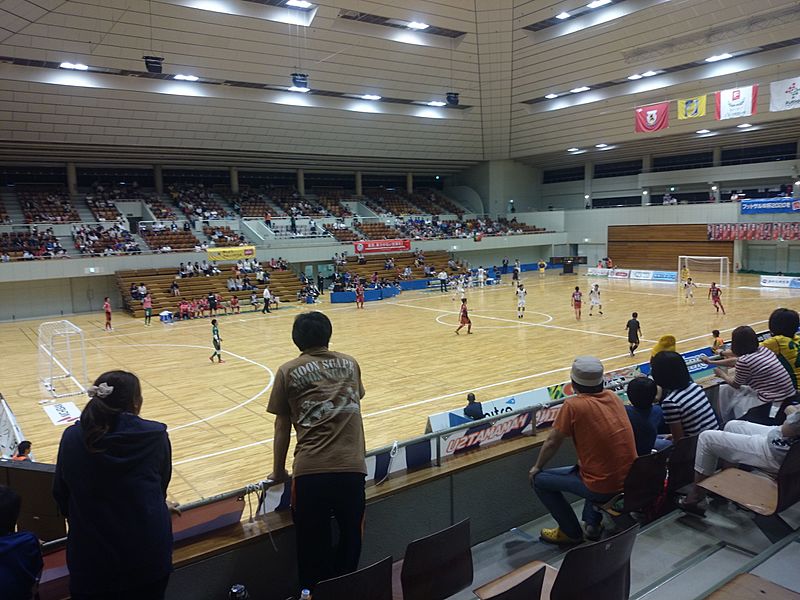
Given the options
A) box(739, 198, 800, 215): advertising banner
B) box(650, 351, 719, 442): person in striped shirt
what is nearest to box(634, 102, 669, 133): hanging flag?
box(739, 198, 800, 215): advertising banner

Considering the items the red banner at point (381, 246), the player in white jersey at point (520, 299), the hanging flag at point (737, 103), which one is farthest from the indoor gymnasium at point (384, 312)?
the player in white jersey at point (520, 299)

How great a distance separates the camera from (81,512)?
255 centimetres

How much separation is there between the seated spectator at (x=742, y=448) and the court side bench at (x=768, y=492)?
0.14m

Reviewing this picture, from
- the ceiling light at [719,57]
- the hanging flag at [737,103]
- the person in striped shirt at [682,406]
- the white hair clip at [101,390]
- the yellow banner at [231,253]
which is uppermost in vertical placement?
the ceiling light at [719,57]

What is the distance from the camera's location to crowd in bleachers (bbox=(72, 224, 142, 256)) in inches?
1244

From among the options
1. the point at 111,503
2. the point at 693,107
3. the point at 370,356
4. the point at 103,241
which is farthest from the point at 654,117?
the point at 111,503

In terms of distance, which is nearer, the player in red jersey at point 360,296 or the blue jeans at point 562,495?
the blue jeans at point 562,495

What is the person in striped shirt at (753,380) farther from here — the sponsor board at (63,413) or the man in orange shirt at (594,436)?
the sponsor board at (63,413)

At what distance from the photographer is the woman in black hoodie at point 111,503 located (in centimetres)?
253

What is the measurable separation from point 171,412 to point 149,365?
5.96 m

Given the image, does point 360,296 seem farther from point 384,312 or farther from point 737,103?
point 737,103

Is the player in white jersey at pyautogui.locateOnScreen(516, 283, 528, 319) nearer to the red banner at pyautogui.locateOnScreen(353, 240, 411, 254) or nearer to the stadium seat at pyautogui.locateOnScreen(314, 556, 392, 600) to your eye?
the red banner at pyautogui.locateOnScreen(353, 240, 411, 254)

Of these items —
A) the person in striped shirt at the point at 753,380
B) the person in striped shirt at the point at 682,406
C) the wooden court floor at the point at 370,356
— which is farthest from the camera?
the wooden court floor at the point at 370,356

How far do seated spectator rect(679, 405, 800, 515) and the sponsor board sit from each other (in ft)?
40.4
